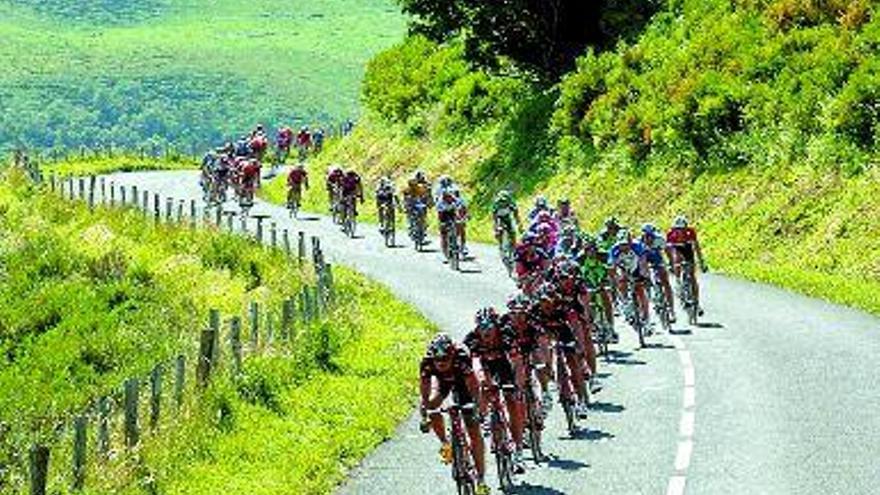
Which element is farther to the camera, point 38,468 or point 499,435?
point 499,435

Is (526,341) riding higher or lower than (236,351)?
higher

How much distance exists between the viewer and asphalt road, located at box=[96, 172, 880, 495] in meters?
16.8

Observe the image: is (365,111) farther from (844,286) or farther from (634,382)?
(634,382)

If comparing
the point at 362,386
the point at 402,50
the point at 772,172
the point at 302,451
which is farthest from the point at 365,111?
the point at 302,451

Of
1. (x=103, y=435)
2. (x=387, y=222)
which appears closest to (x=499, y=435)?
(x=103, y=435)

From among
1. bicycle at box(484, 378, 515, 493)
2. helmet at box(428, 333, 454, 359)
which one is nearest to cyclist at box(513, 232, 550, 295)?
bicycle at box(484, 378, 515, 493)

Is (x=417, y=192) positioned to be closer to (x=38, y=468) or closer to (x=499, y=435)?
(x=499, y=435)

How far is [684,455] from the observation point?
1780 centimetres

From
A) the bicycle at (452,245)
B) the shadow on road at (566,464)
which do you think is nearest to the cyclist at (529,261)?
the shadow on road at (566,464)

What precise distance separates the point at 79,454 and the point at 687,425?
265 inches

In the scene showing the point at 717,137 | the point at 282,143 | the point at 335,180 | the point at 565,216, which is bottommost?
the point at 565,216

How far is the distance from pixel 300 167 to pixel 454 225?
49.6ft

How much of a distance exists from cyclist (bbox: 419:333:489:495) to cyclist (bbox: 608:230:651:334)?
33.6ft

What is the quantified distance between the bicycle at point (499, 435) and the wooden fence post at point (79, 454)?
465cm
